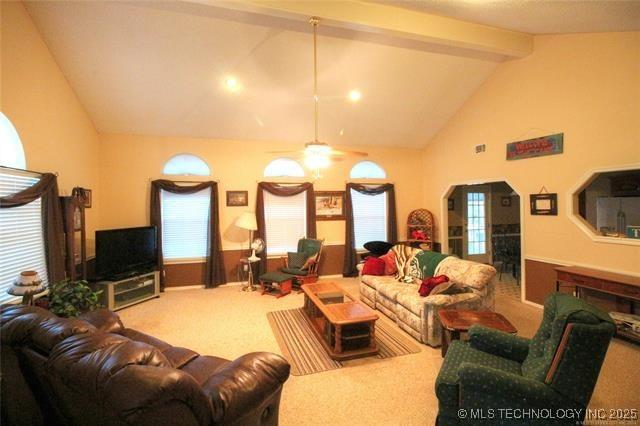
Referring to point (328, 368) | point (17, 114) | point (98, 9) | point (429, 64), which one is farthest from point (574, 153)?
point (17, 114)

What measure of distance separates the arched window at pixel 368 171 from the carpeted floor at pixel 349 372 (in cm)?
342

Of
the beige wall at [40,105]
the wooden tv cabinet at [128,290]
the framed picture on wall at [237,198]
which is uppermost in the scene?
the beige wall at [40,105]

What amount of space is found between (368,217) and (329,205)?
0.98m

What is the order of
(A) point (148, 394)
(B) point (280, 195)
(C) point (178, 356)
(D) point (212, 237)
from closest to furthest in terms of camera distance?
(A) point (148, 394)
(C) point (178, 356)
(D) point (212, 237)
(B) point (280, 195)

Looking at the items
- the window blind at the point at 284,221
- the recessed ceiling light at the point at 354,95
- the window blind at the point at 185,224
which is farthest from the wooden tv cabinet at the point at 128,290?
the recessed ceiling light at the point at 354,95

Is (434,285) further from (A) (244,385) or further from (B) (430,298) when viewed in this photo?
(A) (244,385)

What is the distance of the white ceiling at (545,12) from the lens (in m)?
3.08

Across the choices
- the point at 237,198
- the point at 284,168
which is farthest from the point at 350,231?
the point at 237,198

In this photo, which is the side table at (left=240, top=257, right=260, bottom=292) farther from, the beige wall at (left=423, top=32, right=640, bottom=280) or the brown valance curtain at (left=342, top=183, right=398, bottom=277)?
the beige wall at (left=423, top=32, right=640, bottom=280)

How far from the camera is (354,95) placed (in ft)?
17.0

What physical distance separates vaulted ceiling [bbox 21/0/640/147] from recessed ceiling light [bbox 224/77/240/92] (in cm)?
3

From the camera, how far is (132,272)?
16.4ft

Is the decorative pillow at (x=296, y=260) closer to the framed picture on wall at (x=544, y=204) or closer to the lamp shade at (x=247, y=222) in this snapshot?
the lamp shade at (x=247, y=222)

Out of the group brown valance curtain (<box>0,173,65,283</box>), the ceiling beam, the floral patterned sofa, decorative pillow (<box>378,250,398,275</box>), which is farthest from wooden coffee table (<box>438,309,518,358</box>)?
brown valance curtain (<box>0,173,65,283</box>)
